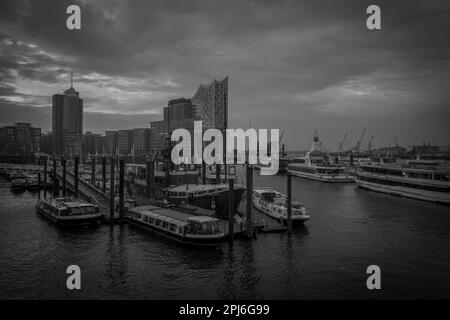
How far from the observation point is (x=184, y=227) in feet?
129

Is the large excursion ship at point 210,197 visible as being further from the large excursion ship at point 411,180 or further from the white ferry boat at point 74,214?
the large excursion ship at point 411,180

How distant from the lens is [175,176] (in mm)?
67062

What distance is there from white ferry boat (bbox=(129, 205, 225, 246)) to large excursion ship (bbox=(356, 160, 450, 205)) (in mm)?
57065

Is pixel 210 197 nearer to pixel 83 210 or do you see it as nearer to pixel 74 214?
pixel 83 210

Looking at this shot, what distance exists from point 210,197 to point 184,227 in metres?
14.7

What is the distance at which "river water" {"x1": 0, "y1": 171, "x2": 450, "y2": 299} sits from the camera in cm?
2814

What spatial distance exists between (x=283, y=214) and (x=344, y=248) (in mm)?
12956

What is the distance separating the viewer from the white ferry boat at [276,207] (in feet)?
166

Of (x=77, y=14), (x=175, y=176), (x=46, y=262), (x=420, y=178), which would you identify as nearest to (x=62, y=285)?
(x=46, y=262)

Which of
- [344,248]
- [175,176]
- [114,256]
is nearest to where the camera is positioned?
[114,256]

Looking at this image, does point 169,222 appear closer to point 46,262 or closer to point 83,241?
point 83,241

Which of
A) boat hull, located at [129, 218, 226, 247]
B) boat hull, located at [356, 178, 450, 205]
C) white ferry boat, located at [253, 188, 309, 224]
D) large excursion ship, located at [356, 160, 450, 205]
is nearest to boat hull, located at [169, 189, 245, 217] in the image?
white ferry boat, located at [253, 188, 309, 224]

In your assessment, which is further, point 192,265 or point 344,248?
point 344,248
